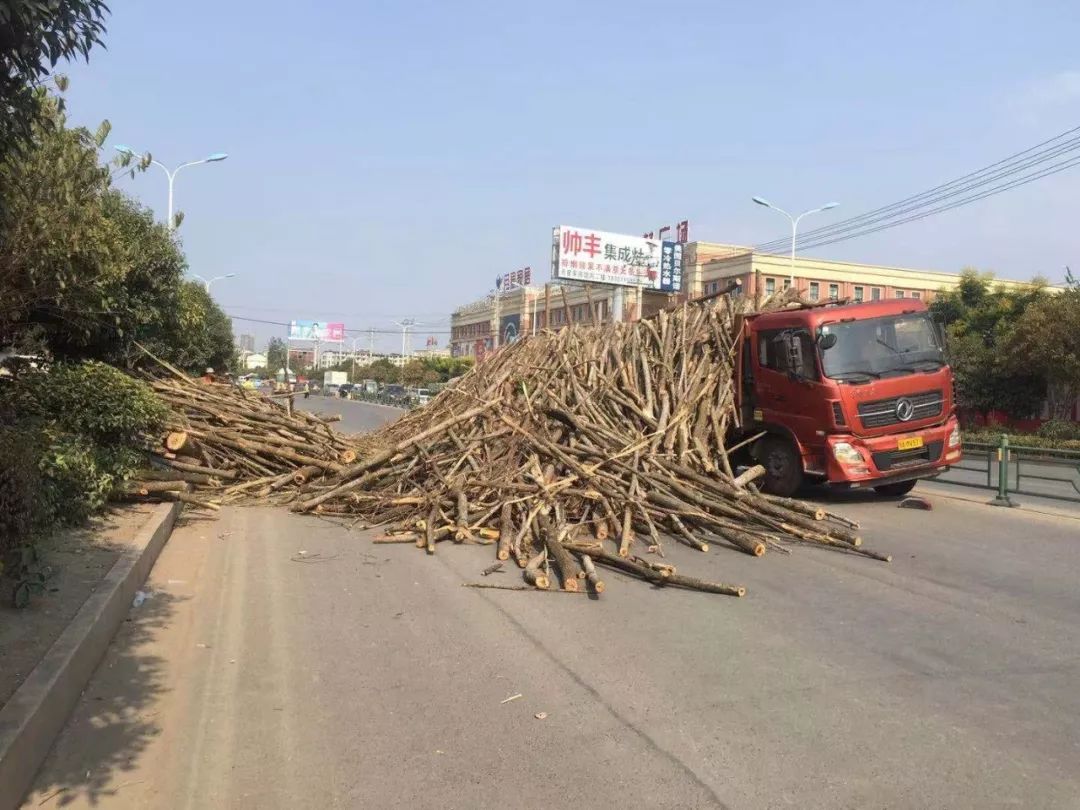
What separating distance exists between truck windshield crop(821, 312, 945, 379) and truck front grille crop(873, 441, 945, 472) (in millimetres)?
1054

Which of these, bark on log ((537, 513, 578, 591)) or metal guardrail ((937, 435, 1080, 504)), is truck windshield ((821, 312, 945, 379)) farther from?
bark on log ((537, 513, 578, 591))

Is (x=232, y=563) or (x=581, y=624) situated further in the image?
(x=232, y=563)

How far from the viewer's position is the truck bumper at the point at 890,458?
11.2 m

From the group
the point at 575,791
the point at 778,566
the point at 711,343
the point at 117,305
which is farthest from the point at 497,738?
the point at 711,343

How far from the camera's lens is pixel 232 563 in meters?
8.66

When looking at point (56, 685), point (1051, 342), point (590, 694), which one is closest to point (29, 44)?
point (56, 685)

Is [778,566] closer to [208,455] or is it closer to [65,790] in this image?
[65,790]

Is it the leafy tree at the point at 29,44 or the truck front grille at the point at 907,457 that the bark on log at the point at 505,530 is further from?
the leafy tree at the point at 29,44

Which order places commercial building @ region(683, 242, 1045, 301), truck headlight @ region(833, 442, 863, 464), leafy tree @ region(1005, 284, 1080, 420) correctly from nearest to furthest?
1. truck headlight @ region(833, 442, 863, 464)
2. leafy tree @ region(1005, 284, 1080, 420)
3. commercial building @ region(683, 242, 1045, 301)

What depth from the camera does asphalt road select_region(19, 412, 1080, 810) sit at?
150 inches

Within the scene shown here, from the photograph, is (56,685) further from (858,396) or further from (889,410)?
(889,410)

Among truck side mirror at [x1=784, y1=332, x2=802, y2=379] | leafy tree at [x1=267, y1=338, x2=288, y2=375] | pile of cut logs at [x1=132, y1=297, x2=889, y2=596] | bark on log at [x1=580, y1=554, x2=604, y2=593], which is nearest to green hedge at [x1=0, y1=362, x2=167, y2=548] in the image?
pile of cut logs at [x1=132, y1=297, x2=889, y2=596]

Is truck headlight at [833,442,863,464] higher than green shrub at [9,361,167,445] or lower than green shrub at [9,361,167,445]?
lower

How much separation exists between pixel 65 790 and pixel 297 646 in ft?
7.09
